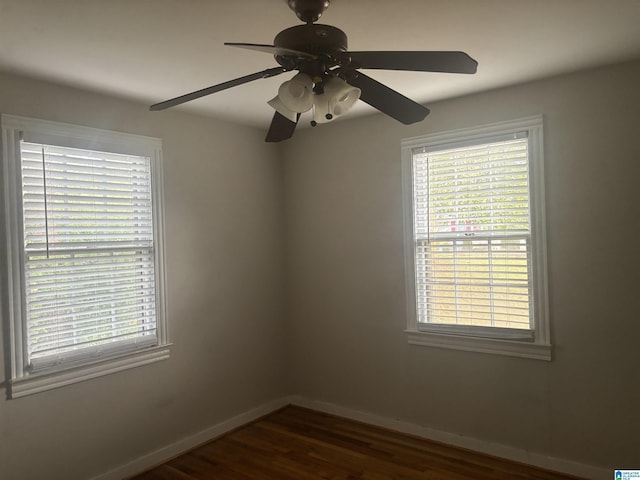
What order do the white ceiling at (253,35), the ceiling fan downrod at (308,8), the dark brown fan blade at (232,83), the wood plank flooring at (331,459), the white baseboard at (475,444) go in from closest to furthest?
the dark brown fan blade at (232,83), the ceiling fan downrod at (308,8), the white ceiling at (253,35), the white baseboard at (475,444), the wood plank flooring at (331,459)

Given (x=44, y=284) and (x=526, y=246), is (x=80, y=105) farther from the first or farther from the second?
(x=526, y=246)

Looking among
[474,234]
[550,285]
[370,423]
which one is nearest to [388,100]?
[474,234]

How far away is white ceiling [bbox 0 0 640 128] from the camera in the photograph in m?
1.97

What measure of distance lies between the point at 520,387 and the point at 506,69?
2.06 m

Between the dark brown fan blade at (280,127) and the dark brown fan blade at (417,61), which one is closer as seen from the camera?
the dark brown fan blade at (417,61)

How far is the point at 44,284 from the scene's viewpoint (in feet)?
8.98

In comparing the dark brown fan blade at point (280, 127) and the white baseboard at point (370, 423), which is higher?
the dark brown fan blade at point (280, 127)

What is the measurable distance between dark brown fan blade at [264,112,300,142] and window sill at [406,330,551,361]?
200cm

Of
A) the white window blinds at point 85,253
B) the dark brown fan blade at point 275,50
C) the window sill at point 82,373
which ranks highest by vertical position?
the dark brown fan blade at point 275,50

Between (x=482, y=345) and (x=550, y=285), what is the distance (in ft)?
2.04

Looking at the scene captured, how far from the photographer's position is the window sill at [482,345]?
3.05 m

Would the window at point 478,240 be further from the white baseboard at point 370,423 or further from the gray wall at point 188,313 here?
the gray wall at point 188,313

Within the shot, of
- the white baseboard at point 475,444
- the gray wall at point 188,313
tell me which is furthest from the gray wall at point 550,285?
the gray wall at point 188,313

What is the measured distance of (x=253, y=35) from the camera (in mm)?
Result: 2219
